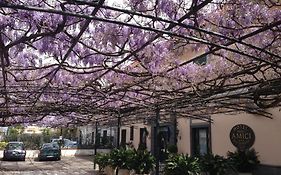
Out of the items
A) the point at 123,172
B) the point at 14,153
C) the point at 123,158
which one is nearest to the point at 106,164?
the point at 123,158

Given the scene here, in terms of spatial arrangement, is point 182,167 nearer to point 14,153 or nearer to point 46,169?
point 46,169

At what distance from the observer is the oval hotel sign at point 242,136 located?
12.4m

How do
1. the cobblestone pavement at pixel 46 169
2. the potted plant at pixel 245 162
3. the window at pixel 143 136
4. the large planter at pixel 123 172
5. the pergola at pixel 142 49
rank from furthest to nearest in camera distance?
1. the window at pixel 143 136
2. the cobblestone pavement at pixel 46 169
3. the large planter at pixel 123 172
4. the potted plant at pixel 245 162
5. the pergola at pixel 142 49

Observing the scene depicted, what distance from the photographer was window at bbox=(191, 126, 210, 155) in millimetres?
15481

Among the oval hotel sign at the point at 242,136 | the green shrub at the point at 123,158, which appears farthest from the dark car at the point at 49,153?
the oval hotel sign at the point at 242,136

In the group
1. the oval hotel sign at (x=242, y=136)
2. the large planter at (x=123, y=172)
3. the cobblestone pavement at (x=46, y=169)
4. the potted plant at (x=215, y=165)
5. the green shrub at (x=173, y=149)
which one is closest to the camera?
the potted plant at (x=215, y=165)

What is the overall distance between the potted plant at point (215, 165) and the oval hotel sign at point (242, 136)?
6.52 feet

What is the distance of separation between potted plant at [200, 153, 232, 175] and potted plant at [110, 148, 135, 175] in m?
2.35

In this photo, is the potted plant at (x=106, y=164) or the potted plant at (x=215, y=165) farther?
the potted plant at (x=106, y=164)

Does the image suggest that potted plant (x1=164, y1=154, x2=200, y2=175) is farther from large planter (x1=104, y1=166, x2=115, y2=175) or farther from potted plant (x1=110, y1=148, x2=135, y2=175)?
large planter (x1=104, y1=166, x2=115, y2=175)

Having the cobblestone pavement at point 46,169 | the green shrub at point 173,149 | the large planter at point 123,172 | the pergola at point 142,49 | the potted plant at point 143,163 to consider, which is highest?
the pergola at point 142,49

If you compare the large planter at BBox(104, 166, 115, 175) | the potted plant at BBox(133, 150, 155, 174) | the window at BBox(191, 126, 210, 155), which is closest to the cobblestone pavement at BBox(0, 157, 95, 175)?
the large planter at BBox(104, 166, 115, 175)

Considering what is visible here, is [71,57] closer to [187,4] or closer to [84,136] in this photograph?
[187,4]

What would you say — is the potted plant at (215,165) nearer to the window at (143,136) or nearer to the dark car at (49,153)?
the window at (143,136)
